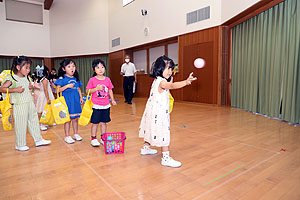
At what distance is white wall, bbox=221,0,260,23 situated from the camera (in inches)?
158

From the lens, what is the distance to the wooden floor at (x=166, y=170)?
55.4 inches

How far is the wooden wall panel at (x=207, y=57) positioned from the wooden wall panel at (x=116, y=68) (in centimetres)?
377

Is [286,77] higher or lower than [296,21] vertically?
lower

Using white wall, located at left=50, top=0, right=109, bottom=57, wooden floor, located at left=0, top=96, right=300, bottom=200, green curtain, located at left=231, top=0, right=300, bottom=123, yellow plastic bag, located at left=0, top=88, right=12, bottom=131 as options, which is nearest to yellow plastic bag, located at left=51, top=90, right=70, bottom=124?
wooden floor, located at left=0, top=96, right=300, bottom=200

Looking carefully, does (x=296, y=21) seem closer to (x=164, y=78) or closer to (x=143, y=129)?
(x=164, y=78)

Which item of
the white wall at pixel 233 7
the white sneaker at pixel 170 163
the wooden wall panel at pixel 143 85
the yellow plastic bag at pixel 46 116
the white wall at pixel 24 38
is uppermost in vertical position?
the white wall at pixel 24 38

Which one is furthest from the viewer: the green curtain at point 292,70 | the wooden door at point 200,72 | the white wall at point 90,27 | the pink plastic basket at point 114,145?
the white wall at point 90,27

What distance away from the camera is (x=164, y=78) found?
1938 millimetres

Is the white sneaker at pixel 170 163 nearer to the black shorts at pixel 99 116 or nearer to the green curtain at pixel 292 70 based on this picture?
the black shorts at pixel 99 116

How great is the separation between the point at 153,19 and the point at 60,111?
226 inches

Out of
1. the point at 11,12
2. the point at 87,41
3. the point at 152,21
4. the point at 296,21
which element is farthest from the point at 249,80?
the point at 11,12

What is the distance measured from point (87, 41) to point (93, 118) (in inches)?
364

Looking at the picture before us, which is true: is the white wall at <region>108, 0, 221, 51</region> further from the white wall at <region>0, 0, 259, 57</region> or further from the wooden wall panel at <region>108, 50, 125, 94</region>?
the wooden wall panel at <region>108, 50, 125, 94</region>

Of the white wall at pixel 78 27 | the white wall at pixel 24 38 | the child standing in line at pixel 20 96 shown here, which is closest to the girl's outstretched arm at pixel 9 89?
the child standing in line at pixel 20 96
